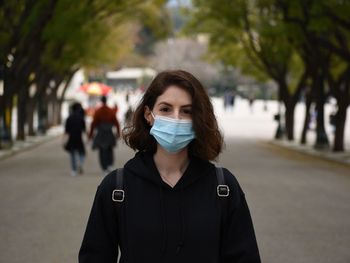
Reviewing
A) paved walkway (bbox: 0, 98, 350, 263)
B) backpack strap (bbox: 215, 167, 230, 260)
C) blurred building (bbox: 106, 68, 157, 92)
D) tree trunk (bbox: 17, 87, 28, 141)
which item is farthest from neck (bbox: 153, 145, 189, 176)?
blurred building (bbox: 106, 68, 157, 92)

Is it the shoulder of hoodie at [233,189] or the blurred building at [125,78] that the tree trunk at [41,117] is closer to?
the shoulder of hoodie at [233,189]

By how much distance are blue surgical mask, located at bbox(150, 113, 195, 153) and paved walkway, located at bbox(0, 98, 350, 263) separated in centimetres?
521

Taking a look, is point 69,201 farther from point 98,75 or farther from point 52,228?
point 98,75

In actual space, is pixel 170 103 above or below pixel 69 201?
above

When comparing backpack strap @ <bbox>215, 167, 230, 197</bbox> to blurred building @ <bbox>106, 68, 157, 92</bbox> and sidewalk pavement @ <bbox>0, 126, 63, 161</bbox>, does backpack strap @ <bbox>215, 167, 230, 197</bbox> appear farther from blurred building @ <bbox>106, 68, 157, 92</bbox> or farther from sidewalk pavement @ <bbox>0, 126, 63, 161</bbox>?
blurred building @ <bbox>106, 68, 157, 92</bbox>

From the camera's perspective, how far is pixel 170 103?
3.38 m

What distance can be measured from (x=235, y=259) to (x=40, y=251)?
5.77m

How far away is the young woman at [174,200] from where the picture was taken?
10.6ft

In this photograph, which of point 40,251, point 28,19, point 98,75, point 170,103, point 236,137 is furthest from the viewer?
point 98,75

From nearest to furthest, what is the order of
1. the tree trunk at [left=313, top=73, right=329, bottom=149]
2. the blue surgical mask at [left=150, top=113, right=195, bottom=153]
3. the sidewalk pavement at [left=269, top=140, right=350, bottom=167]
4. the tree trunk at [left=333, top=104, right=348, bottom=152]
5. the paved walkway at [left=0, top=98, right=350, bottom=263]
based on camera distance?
the blue surgical mask at [left=150, top=113, right=195, bottom=153] → the paved walkway at [left=0, top=98, right=350, bottom=263] → the sidewalk pavement at [left=269, top=140, right=350, bottom=167] → the tree trunk at [left=333, top=104, right=348, bottom=152] → the tree trunk at [left=313, top=73, right=329, bottom=149]

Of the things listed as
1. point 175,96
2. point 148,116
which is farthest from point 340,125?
point 175,96

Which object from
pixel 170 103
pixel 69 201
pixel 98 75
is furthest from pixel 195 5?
pixel 98 75

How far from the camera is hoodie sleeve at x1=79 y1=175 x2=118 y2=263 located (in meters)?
3.34

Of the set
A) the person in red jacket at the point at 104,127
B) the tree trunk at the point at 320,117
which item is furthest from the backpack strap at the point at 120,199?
the tree trunk at the point at 320,117
